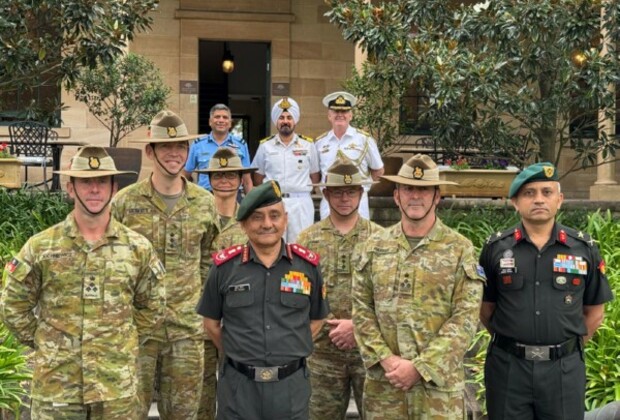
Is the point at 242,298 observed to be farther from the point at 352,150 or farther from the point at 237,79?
the point at 237,79

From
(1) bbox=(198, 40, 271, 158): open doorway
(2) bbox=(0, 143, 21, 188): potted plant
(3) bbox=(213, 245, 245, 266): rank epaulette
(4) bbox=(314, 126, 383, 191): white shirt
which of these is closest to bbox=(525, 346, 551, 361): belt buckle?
(3) bbox=(213, 245, 245, 266): rank epaulette

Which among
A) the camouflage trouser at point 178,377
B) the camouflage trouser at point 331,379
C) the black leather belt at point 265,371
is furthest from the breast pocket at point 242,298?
the camouflage trouser at point 331,379

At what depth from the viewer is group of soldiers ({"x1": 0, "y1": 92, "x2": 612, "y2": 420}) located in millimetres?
4148

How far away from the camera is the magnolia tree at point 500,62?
335 inches

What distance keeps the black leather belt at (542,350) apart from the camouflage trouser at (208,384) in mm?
1897

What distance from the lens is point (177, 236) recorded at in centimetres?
503

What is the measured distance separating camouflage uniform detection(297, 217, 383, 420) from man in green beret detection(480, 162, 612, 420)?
0.83 meters

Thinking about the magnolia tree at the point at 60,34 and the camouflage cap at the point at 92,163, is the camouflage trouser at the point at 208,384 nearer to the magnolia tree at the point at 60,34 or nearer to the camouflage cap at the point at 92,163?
the camouflage cap at the point at 92,163

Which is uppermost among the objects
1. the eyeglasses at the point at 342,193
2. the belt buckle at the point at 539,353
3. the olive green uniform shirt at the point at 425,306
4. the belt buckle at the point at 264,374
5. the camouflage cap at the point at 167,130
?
the camouflage cap at the point at 167,130

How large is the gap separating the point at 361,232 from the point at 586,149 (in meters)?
5.53

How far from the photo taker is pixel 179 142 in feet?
16.6

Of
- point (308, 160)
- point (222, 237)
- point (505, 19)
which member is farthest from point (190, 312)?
point (505, 19)

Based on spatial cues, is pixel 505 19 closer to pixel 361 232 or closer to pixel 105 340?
pixel 361 232

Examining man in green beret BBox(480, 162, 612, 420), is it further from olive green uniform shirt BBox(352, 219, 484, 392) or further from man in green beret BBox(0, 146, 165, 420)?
man in green beret BBox(0, 146, 165, 420)
